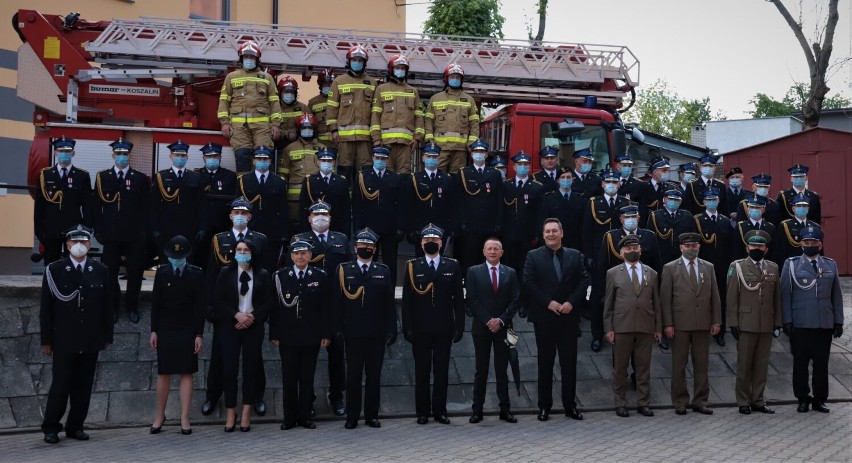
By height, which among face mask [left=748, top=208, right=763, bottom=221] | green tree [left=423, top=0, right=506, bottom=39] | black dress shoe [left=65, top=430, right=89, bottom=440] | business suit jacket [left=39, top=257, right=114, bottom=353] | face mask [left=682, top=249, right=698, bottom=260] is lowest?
black dress shoe [left=65, top=430, right=89, bottom=440]

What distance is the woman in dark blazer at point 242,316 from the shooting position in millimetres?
10172

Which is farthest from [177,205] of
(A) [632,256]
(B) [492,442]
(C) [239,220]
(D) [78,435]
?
(A) [632,256]

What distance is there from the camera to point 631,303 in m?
11.3

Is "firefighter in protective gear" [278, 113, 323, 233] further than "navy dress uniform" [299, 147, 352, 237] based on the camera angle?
Yes

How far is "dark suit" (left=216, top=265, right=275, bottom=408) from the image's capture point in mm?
10195

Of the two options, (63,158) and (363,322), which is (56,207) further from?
(363,322)

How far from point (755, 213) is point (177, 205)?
708 centimetres

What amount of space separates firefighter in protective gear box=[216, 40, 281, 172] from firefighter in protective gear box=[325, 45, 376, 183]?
0.78 m

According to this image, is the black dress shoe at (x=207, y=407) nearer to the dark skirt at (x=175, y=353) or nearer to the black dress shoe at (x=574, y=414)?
the dark skirt at (x=175, y=353)

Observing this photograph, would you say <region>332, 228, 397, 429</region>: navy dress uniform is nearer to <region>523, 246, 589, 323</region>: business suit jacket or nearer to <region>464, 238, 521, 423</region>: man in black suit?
<region>464, 238, 521, 423</region>: man in black suit

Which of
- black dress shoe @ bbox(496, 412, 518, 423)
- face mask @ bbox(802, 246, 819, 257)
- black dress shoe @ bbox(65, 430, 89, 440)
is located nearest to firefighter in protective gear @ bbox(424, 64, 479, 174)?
black dress shoe @ bbox(496, 412, 518, 423)

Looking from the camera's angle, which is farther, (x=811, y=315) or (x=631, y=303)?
(x=811, y=315)

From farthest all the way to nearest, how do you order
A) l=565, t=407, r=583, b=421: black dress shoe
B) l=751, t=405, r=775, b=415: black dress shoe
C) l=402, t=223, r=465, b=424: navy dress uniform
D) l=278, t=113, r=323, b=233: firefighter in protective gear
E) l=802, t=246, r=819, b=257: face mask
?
l=278, t=113, r=323, b=233: firefighter in protective gear < l=802, t=246, r=819, b=257: face mask < l=751, t=405, r=775, b=415: black dress shoe < l=565, t=407, r=583, b=421: black dress shoe < l=402, t=223, r=465, b=424: navy dress uniform

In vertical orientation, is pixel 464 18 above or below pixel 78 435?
above
